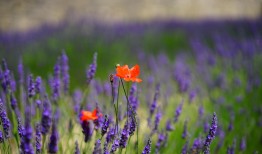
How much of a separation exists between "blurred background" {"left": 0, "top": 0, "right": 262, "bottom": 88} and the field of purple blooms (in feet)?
0.07

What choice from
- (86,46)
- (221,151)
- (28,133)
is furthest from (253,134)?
(86,46)

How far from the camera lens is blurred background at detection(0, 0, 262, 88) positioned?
5.27m

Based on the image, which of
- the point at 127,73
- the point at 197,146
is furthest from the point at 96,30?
the point at 127,73

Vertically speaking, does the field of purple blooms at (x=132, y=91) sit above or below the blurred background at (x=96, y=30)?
below

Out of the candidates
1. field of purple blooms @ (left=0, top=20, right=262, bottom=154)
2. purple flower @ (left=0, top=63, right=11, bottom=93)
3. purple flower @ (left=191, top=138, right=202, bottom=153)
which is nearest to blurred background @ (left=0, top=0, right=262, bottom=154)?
field of purple blooms @ (left=0, top=20, right=262, bottom=154)

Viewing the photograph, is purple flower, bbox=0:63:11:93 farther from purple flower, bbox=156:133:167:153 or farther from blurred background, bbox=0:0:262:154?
purple flower, bbox=156:133:167:153

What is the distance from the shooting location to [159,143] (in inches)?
79.7

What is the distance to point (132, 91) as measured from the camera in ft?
7.00

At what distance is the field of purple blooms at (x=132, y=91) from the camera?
1717mm

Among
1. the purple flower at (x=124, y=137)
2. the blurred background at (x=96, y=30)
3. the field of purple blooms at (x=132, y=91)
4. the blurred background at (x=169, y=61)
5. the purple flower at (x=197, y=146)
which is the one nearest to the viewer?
the purple flower at (x=124, y=137)

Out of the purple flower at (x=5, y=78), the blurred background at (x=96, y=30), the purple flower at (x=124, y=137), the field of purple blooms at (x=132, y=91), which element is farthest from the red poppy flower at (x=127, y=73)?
the blurred background at (x=96, y=30)

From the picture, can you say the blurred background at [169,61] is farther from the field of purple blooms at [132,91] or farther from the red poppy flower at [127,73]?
the red poppy flower at [127,73]

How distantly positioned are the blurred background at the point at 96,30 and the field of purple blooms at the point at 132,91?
0.07ft

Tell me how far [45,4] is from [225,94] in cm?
811
